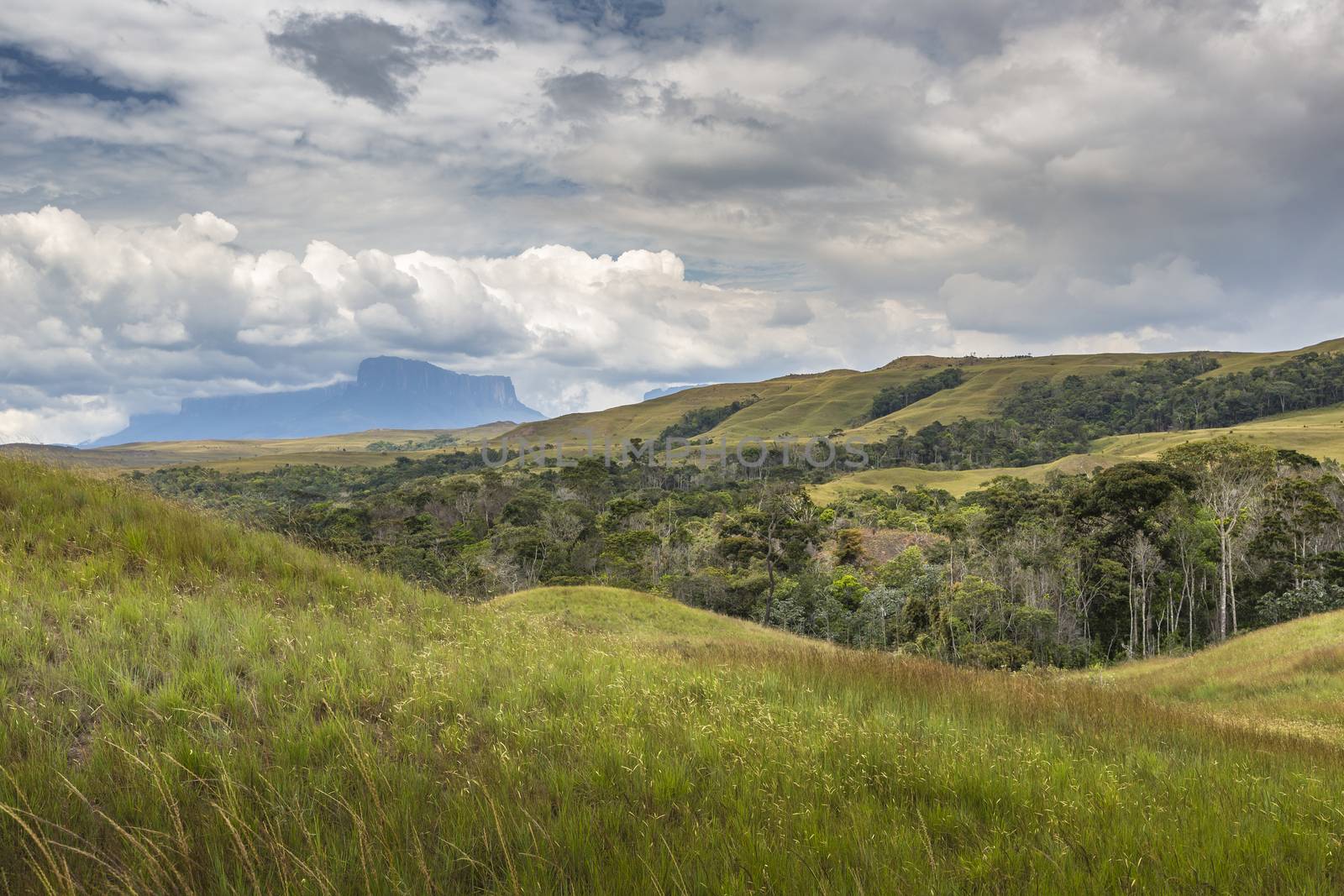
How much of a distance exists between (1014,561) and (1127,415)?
138 m

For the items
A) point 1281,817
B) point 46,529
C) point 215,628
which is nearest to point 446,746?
point 215,628

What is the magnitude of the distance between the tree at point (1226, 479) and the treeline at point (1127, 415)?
86453 millimetres

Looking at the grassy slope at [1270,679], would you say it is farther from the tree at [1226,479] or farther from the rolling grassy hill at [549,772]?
the tree at [1226,479]

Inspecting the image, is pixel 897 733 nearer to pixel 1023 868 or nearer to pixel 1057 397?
pixel 1023 868

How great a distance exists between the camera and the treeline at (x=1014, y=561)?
39781mm

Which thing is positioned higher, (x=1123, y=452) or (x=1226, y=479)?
(x=1226, y=479)

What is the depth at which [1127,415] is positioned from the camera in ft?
509

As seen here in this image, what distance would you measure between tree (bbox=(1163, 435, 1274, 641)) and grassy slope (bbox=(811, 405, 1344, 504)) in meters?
46.8

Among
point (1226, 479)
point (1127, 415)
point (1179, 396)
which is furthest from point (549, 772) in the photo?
point (1179, 396)

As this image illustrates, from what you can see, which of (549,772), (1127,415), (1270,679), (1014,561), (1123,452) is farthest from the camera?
(1127,415)

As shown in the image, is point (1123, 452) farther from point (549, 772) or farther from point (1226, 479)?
point (549, 772)

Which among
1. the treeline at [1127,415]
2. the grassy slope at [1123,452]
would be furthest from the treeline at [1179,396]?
the grassy slope at [1123,452]

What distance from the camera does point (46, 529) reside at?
747cm

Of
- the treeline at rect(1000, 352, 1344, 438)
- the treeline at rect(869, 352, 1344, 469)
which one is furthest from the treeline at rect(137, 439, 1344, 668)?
the treeline at rect(1000, 352, 1344, 438)
